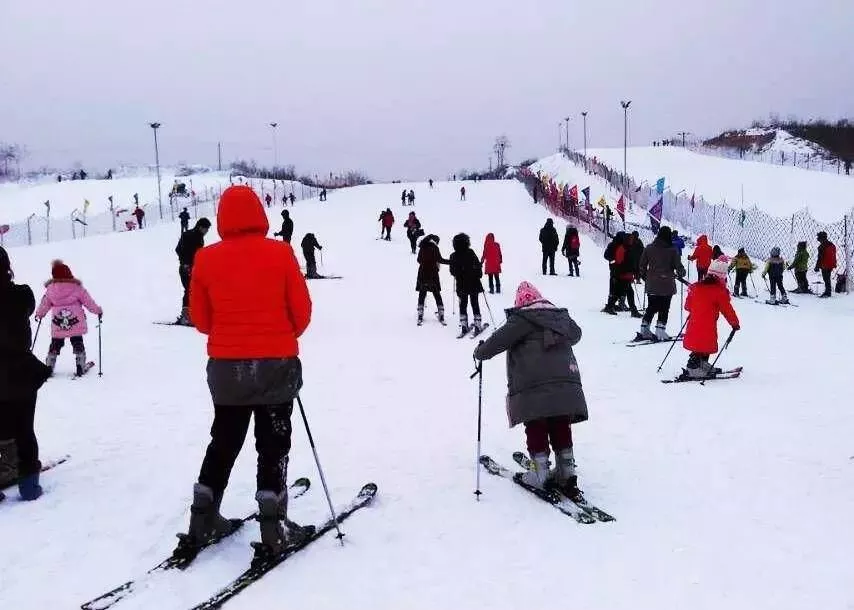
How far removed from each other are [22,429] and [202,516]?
1.65 metres

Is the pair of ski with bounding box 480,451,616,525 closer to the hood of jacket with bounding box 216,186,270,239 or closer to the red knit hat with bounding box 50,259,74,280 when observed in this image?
the hood of jacket with bounding box 216,186,270,239

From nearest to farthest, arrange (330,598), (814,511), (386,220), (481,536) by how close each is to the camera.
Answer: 1. (330,598)
2. (481,536)
3. (814,511)
4. (386,220)

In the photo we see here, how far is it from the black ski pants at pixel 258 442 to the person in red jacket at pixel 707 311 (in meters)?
5.78

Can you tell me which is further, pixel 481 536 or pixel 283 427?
pixel 481 536

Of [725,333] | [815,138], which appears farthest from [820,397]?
[815,138]

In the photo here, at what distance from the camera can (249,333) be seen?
3.33 metres

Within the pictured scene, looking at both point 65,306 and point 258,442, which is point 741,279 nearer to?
point 65,306

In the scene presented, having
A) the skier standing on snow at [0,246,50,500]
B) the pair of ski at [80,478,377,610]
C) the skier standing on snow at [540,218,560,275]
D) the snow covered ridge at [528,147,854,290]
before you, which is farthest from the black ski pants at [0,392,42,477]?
the snow covered ridge at [528,147,854,290]

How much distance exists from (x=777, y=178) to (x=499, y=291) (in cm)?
3559

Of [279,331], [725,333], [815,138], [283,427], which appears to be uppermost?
[815,138]

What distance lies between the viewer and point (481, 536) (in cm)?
397

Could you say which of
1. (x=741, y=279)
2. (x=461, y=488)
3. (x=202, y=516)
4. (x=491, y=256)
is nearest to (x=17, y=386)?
(x=202, y=516)

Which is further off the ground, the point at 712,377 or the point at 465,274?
the point at 465,274

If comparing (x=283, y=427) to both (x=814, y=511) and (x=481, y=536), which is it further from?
(x=814, y=511)
